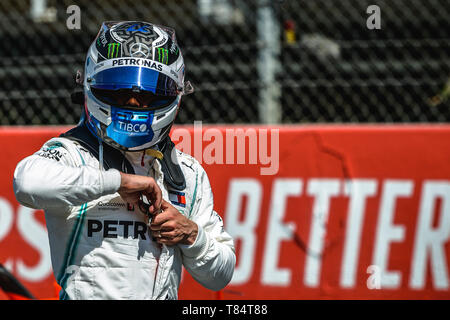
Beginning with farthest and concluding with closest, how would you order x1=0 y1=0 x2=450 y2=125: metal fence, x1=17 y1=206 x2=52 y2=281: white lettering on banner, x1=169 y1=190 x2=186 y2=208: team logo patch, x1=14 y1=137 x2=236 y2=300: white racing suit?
x1=0 y1=0 x2=450 y2=125: metal fence → x1=17 y1=206 x2=52 y2=281: white lettering on banner → x1=169 y1=190 x2=186 y2=208: team logo patch → x1=14 y1=137 x2=236 y2=300: white racing suit

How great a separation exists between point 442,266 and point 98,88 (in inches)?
107

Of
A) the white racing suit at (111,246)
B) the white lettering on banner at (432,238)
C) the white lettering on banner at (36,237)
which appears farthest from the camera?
the white lettering on banner at (36,237)

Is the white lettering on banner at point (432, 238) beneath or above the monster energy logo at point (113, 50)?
beneath

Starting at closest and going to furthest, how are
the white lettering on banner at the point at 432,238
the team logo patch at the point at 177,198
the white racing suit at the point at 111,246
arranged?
the white racing suit at the point at 111,246 < the team logo patch at the point at 177,198 < the white lettering on banner at the point at 432,238

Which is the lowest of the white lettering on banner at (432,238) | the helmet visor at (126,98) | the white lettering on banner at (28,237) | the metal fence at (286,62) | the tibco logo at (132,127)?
the white lettering on banner at (28,237)

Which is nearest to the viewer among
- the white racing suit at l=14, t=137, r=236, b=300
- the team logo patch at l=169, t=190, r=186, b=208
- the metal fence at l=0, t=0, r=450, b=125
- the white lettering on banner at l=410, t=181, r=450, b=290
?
the white racing suit at l=14, t=137, r=236, b=300

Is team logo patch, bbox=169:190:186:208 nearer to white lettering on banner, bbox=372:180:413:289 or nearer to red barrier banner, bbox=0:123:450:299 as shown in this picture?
red barrier banner, bbox=0:123:450:299

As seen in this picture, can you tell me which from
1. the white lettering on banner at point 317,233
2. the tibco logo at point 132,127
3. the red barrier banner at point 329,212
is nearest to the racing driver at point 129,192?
the tibco logo at point 132,127

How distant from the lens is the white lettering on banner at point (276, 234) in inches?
166

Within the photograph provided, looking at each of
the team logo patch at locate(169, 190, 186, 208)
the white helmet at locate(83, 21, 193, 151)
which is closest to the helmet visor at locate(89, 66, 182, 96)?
the white helmet at locate(83, 21, 193, 151)

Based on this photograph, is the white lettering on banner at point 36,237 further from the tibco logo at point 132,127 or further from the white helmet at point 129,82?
the tibco logo at point 132,127

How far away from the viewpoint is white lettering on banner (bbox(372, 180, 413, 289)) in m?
4.17

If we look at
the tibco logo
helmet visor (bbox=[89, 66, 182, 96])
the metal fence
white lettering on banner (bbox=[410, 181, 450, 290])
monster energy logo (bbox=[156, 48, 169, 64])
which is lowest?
white lettering on banner (bbox=[410, 181, 450, 290])

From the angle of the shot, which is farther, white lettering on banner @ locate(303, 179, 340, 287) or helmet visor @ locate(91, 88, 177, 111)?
white lettering on banner @ locate(303, 179, 340, 287)
